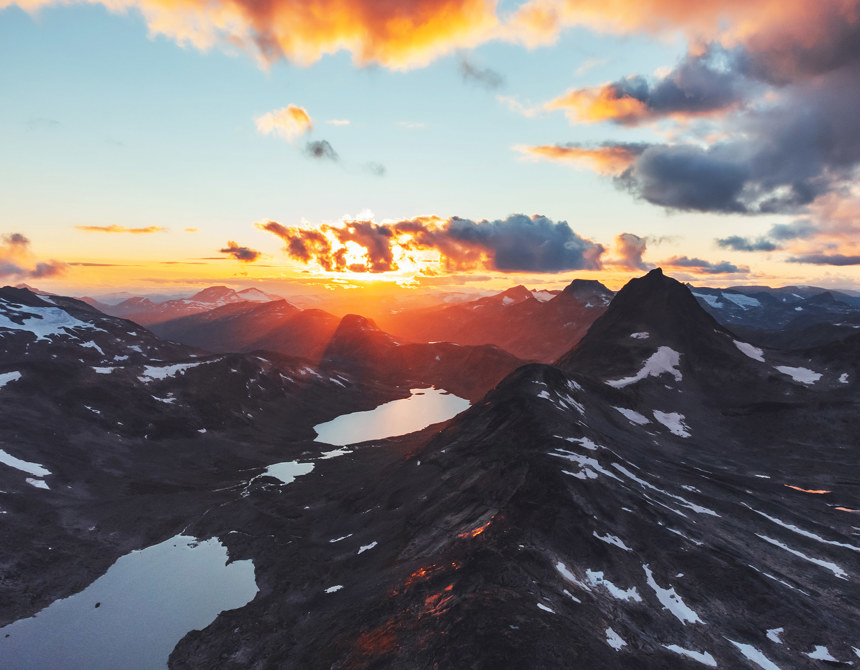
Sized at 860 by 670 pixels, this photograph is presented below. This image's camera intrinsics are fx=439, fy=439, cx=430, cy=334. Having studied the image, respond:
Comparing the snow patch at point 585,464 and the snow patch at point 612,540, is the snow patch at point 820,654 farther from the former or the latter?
the snow patch at point 585,464

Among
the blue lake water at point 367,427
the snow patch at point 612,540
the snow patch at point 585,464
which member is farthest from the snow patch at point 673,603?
the blue lake water at point 367,427

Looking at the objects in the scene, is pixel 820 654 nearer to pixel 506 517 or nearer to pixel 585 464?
pixel 506 517

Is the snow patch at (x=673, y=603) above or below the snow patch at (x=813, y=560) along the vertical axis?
above

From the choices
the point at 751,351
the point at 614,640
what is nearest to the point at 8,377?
the point at 614,640

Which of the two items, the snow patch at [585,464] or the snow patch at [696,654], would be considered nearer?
the snow patch at [696,654]

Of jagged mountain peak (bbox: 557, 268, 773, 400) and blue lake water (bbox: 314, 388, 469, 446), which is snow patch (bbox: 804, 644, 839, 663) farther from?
blue lake water (bbox: 314, 388, 469, 446)

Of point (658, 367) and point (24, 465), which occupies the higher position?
point (658, 367)
